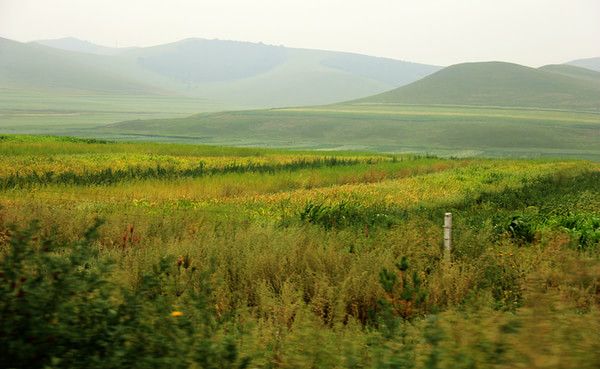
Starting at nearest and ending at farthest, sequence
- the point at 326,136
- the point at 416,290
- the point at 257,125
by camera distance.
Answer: the point at 416,290 → the point at 326,136 → the point at 257,125

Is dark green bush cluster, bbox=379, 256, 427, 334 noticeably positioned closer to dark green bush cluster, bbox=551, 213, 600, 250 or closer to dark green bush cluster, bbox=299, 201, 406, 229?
Answer: dark green bush cluster, bbox=551, 213, 600, 250

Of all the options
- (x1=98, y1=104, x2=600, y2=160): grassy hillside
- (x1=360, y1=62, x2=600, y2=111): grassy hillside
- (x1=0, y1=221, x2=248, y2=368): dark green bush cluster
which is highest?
(x1=360, y1=62, x2=600, y2=111): grassy hillside

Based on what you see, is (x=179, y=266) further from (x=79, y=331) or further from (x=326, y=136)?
(x=326, y=136)

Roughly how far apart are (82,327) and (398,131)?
305 ft

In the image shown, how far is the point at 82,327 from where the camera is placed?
476 cm

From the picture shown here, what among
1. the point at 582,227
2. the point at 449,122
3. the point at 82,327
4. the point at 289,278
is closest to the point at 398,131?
the point at 449,122

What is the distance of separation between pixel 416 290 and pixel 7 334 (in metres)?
3.91

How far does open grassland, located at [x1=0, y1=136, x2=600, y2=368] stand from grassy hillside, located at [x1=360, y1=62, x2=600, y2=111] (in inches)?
4759

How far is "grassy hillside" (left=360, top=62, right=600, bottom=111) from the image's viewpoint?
137 m

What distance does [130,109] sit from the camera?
18025 centimetres

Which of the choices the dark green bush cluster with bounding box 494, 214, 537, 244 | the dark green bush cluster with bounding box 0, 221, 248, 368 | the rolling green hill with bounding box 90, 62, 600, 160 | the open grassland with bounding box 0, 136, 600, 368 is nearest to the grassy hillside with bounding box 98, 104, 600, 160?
the rolling green hill with bounding box 90, 62, 600, 160

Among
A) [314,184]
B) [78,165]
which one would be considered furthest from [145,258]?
[78,165]

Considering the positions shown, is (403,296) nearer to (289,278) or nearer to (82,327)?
(289,278)

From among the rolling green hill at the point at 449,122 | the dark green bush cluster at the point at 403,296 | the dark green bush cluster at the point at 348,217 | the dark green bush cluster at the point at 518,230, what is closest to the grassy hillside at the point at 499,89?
the rolling green hill at the point at 449,122
